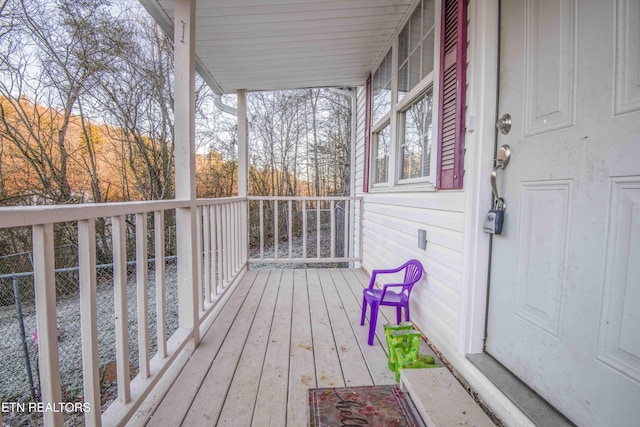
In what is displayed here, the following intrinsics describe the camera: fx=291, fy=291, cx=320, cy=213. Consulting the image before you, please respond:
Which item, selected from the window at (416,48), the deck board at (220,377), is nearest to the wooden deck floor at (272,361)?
the deck board at (220,377)

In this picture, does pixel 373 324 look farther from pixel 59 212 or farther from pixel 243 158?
pixel 243 158

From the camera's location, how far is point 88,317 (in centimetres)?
98

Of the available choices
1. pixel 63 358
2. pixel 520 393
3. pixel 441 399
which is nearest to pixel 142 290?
pixel 441 399

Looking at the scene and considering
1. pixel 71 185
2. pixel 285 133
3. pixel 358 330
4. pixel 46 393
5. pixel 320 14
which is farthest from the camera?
pixel 285 133

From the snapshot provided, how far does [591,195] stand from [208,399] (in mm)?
1735

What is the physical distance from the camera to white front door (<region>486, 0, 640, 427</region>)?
0.84 m

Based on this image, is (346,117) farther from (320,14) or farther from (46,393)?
(46,393)

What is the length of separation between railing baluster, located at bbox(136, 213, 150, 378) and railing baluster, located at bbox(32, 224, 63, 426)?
19.2 inches

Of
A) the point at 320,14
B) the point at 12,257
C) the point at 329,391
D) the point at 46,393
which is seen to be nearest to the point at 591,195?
the point at 329,391

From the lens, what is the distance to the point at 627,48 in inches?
32.8

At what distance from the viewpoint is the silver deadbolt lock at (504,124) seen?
1.30 meters

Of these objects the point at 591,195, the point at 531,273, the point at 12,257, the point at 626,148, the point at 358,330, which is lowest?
the point at 358,330

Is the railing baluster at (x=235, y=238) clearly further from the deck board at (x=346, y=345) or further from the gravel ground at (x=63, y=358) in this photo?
the gravel ground at (x=63, y=358)

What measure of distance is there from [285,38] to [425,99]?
4.61 ft
